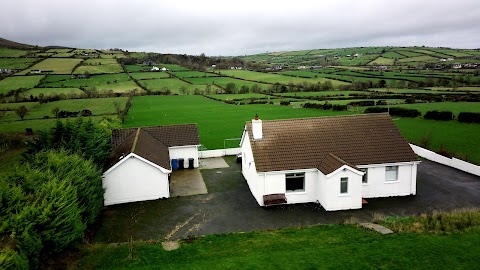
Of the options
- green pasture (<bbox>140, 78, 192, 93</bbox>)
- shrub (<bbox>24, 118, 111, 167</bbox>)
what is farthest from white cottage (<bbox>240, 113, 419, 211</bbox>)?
green pasture (<bbox>140, 78, 192, 93</bbox>)

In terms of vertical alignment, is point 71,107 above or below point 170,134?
above

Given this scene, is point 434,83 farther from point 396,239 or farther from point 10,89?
point 10,89

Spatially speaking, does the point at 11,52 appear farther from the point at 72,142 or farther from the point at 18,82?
the point at 72,142

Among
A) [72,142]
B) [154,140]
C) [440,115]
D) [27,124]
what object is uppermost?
[72,142]

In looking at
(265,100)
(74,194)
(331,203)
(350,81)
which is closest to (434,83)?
(350,81)

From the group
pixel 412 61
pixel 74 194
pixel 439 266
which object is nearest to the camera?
pixel 439 266

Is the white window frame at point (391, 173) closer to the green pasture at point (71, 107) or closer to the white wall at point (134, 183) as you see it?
the white wall at point (134, 183)

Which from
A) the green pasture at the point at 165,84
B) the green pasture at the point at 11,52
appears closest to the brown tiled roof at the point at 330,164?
the green pasture at the point at 165,84

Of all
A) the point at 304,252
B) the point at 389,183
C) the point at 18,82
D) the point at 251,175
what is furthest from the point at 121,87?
the point at 304,252
